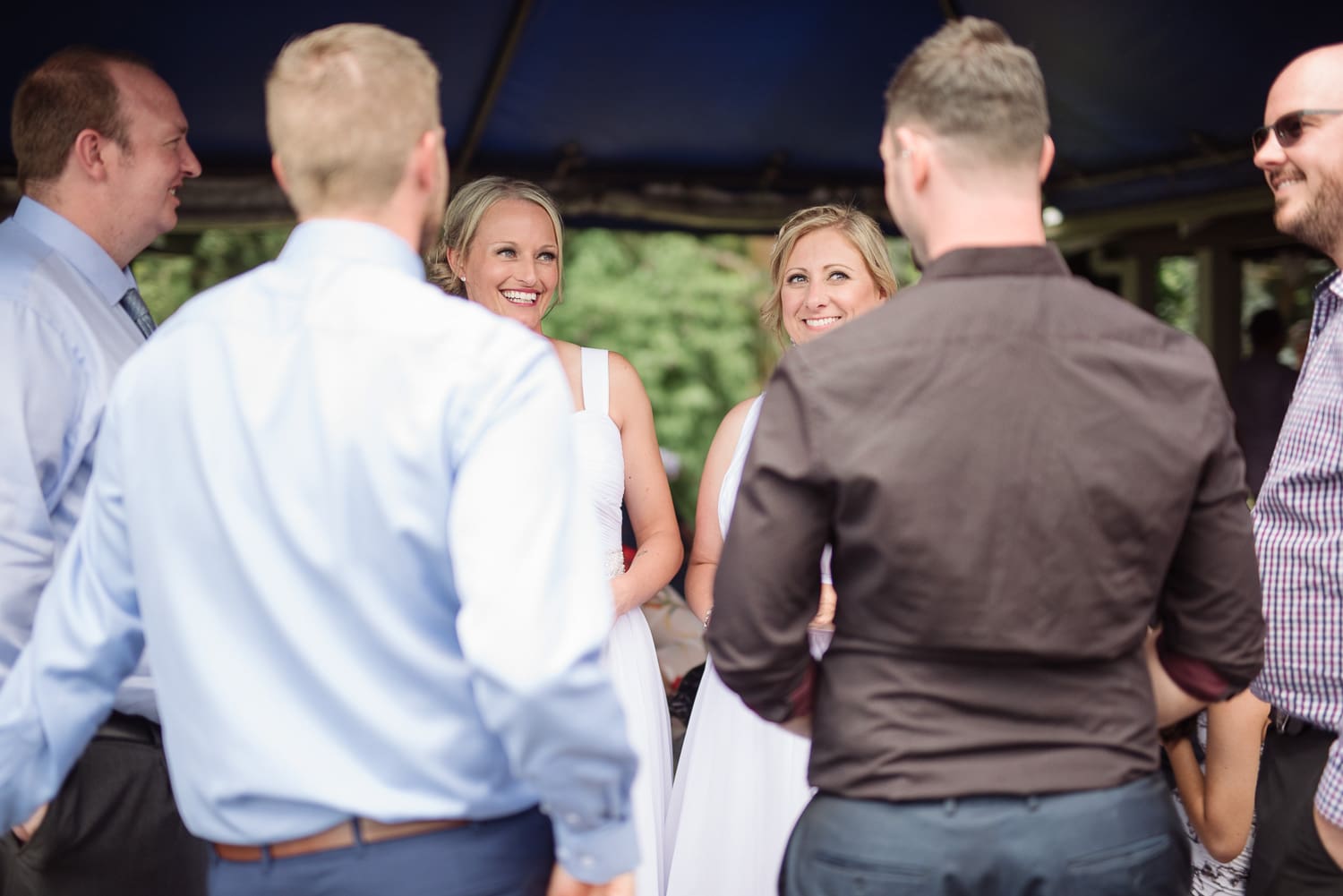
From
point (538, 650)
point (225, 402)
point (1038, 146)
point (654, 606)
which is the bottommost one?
point (654, 606)

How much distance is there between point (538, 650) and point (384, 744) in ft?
0.85

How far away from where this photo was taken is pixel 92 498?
5.28ft

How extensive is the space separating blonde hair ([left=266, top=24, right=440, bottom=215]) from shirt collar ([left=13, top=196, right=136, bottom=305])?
989 mm

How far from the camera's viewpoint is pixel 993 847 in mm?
1561

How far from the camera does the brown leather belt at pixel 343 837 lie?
1.52 m

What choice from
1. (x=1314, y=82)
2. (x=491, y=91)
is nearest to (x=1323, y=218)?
(x=1314, y=82)

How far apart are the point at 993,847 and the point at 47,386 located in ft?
5.43

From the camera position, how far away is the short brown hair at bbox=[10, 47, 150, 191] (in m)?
2.33

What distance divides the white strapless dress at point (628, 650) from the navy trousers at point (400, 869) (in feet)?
4.02

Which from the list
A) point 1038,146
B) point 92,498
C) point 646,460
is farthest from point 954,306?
point 646,460

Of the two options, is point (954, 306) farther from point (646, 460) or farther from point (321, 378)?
point (646, 460)

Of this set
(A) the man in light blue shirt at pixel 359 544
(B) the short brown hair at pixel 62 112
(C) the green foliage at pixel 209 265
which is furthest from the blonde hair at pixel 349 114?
(C) the green foliage at pixel 209 265

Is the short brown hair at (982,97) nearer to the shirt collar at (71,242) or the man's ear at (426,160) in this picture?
the man's ear at (426,160)

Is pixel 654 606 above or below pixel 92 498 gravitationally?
below
